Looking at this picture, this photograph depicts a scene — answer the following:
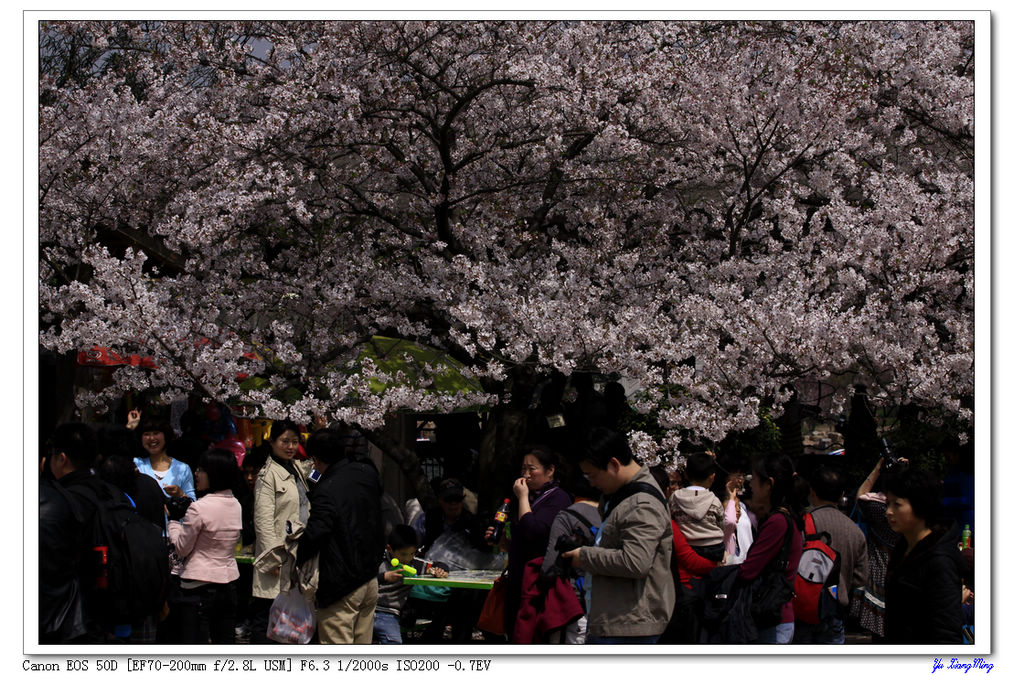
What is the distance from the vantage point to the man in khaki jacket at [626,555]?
434 centimetres

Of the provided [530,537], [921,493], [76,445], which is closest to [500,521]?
[530,537]

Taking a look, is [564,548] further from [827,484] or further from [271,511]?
[271,511]

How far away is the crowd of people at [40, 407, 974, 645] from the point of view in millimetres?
4363

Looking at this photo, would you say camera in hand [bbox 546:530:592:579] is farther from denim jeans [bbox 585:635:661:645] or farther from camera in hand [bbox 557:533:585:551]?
denim jeans [bbox 585:635:661:645]

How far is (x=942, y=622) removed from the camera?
13.1 ft

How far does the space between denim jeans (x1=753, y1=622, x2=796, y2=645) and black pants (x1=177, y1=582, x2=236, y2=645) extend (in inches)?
115

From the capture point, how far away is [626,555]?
170 inches

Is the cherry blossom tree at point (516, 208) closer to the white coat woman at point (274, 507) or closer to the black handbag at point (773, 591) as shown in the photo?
the white coat woman at point (274, 507)

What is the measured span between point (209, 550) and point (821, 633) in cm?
344

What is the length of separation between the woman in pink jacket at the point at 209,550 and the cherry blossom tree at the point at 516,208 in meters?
2.36

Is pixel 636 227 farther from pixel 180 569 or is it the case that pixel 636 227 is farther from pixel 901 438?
pixel 180 569

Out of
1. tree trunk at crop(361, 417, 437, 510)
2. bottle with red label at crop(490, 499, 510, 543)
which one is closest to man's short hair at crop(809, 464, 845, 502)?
bottle with red label at crop(490, 499, 510, 543)

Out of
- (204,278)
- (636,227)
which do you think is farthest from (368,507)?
(636,227)

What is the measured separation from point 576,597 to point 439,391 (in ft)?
13.3
